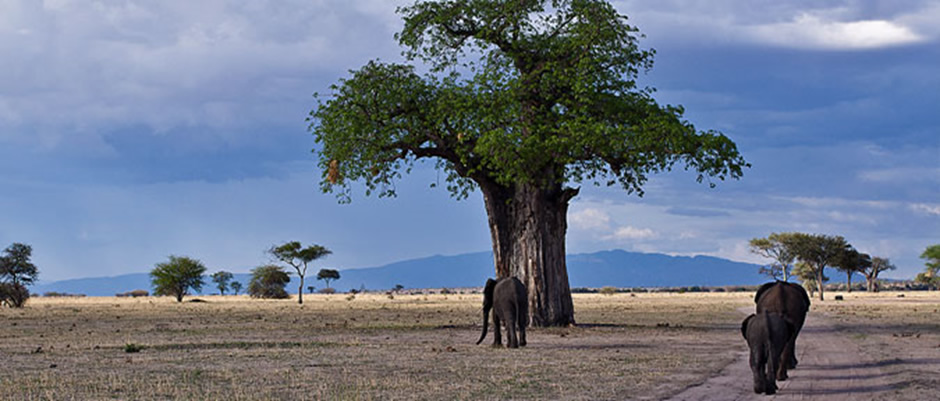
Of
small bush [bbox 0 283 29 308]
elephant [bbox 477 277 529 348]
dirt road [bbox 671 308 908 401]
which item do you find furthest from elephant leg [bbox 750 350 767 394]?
small bush [bbox 0 283 29 308]

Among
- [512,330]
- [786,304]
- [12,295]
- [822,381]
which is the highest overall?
[12,295]

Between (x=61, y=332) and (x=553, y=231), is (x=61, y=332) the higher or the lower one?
the lower one

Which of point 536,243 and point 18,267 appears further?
point 18,267

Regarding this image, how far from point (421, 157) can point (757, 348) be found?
24.2 m

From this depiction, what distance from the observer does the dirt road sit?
1474cm

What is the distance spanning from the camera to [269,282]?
12662cm

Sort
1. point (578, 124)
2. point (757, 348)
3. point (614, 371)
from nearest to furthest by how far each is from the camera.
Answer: point (757, 348) → point (614, 371) → point (578, 124)

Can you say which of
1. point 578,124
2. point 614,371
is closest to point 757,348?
point 614,371

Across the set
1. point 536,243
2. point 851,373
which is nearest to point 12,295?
point 536,243

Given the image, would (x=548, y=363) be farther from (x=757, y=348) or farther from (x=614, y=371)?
(x=757, y=348)

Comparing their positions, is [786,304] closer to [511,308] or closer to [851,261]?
[511,308]

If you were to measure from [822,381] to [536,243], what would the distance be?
19.5 metres

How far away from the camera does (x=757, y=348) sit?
14.7m

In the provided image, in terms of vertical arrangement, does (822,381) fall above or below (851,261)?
below
